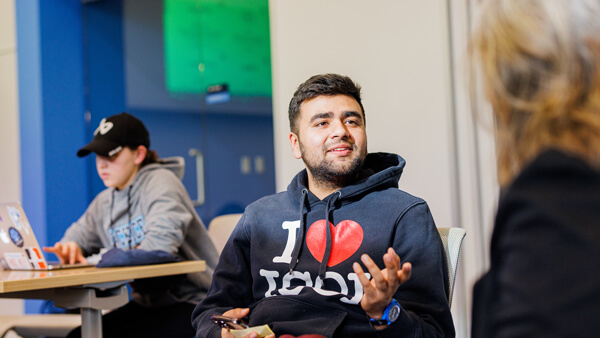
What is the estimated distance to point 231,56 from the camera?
4.68 meters

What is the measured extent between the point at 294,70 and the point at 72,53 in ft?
8.31

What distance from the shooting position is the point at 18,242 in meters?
2.41

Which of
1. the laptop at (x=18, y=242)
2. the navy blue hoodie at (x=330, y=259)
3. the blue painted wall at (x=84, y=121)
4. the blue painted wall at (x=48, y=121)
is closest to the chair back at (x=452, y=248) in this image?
the navy blue hoodie at (x=330, y=259)

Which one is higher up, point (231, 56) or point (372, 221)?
point (231, 56)

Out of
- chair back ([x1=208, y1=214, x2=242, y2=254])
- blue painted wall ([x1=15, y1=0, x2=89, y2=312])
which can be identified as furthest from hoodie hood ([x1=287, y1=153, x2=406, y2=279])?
blue painted wall ([x1=15, y1=0, x2=89, y2=312])

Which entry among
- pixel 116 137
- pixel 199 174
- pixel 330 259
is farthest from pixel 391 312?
pixel 199 174

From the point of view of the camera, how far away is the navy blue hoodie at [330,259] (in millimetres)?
1668

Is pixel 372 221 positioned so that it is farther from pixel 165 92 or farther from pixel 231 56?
pixel 165 92

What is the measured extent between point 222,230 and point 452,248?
4.40 ft

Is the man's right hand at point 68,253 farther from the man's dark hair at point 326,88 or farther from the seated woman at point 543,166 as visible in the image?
the seated woman at point 543,166

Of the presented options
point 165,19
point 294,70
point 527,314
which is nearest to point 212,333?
point 527,314

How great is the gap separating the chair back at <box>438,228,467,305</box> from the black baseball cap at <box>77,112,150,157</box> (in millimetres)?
1621

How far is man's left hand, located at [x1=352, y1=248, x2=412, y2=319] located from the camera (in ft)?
4.32

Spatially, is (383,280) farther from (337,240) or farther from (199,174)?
(199,174)
